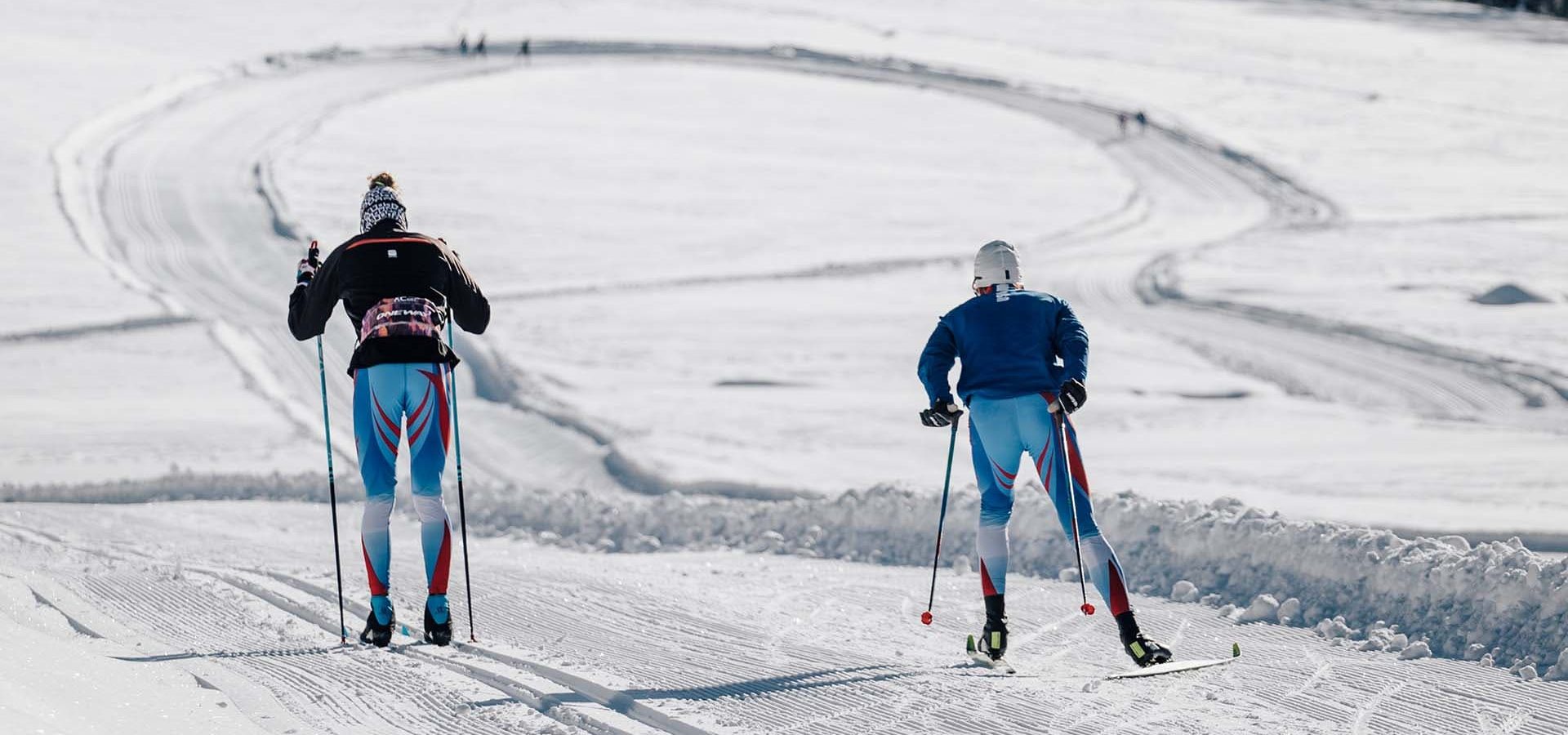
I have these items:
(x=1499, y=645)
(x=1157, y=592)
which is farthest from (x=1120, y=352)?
(x=1499, y=645)

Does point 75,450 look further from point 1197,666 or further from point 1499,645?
point 1499,645

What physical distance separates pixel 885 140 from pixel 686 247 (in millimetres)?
11066

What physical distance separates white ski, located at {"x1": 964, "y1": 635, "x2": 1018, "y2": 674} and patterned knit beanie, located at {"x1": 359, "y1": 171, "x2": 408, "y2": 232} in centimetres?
292

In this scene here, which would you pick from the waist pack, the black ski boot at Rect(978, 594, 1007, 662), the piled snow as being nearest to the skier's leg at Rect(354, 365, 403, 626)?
the waist pack

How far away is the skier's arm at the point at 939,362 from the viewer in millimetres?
6301

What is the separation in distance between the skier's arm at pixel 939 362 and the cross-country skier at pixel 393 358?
187cm

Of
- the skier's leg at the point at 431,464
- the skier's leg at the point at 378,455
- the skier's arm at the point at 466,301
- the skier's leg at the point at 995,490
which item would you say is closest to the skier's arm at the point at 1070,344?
the skier's leg at the point at 995,490

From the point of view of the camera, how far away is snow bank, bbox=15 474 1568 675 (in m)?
6.51

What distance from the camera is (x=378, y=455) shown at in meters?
6.32

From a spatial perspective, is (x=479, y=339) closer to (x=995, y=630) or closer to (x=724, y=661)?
(x=724, y=661)

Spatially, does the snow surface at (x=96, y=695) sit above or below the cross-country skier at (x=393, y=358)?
below

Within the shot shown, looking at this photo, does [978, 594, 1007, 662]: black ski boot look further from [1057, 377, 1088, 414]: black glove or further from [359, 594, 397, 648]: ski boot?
[359, 594, 397, 648]: ski boot

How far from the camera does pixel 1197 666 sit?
602 centimetres

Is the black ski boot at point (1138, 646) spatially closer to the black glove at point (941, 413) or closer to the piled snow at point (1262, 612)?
the black glove at point (941, 413)
